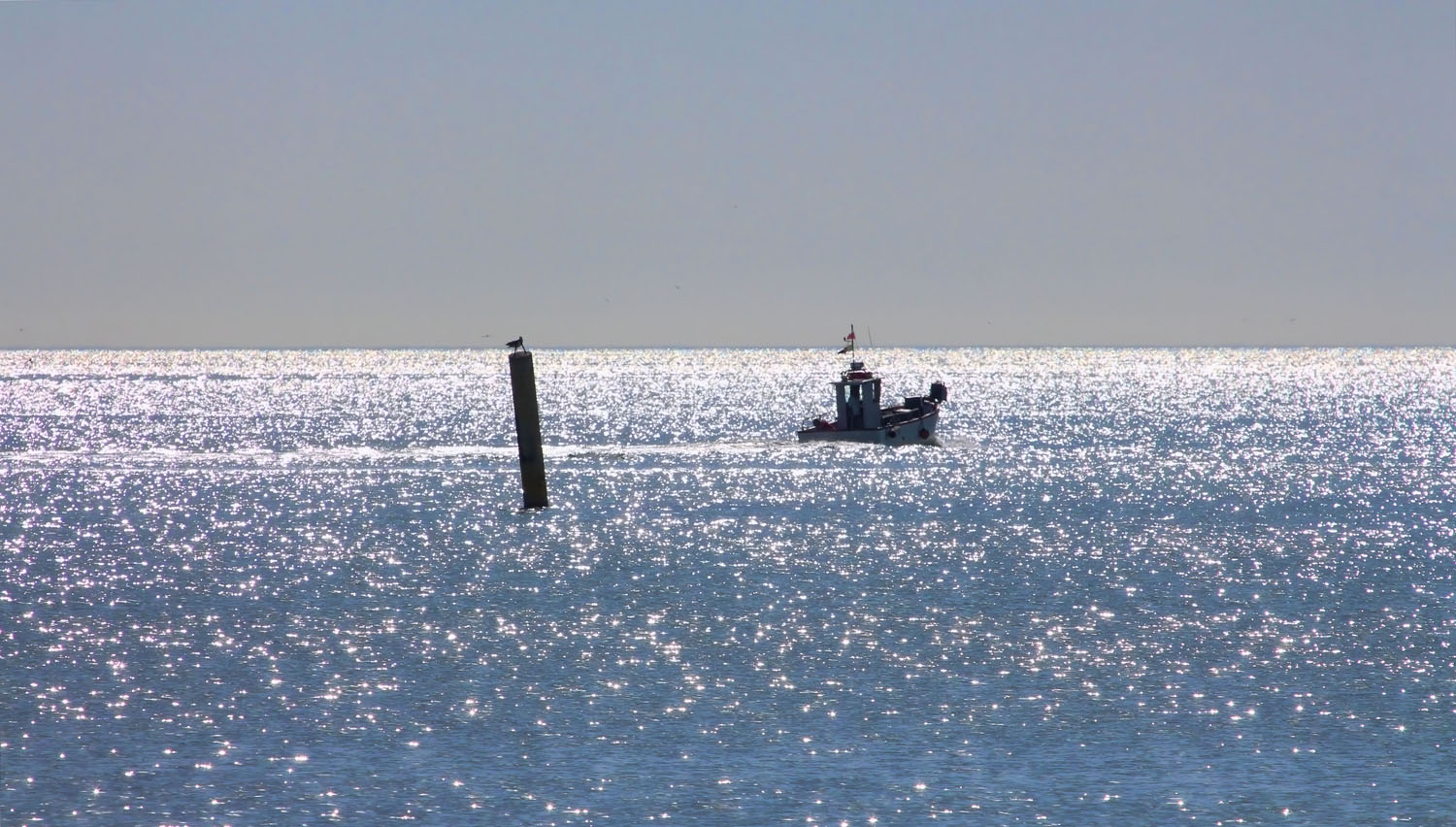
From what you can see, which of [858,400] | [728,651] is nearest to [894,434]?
[858,400]

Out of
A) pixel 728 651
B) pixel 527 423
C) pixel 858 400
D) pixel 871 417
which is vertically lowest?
pixel 728 651

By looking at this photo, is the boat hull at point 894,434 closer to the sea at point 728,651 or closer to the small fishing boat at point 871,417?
the small fishing boat at point 871,417

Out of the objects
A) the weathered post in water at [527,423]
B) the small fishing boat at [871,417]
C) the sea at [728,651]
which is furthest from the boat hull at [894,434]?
the weathered post in water at [527,423]

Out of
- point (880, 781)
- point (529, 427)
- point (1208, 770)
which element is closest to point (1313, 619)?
point (1208, 770)

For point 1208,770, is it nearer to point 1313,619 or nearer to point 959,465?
point 1313,619

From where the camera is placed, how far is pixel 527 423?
160 feet

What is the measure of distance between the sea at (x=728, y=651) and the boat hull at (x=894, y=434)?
46.3 ft

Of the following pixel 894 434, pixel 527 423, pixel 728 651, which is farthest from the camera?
pixel 894 434

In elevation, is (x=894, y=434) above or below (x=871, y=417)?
below

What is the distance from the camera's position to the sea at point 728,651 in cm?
1947

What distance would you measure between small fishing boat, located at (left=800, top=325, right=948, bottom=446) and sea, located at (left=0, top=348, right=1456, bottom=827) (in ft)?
42.4

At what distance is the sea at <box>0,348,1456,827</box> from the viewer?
1947 cm

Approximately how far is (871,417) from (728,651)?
53155 mm

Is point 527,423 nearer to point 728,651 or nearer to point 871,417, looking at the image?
point 728,651
